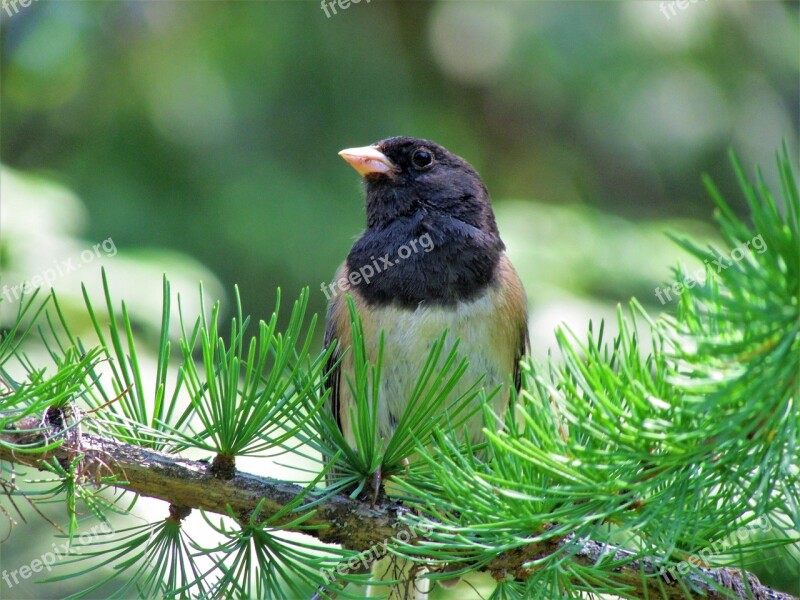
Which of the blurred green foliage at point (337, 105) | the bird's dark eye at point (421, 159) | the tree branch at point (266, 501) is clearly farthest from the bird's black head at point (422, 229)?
the blurred green foliage at point (337, 105)

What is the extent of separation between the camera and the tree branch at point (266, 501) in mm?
1143

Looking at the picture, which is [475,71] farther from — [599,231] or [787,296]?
[787,296]

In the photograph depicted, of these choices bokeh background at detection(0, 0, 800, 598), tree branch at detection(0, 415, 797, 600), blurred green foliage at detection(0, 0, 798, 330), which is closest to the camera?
tree branch at detection(0, 415, 797, 600)

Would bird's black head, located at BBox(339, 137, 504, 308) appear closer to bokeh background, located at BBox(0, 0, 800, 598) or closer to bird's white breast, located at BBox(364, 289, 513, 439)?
bird's white breast, located at BBox(364, 289, 513, 439)

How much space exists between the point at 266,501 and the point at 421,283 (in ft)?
3.10

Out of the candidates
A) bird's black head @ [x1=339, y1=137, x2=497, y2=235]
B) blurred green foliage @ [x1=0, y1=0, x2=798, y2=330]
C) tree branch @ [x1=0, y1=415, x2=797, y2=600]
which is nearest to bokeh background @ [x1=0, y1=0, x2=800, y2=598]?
blurred green foliage @ [x1=0, y1=0, x2=798, y2=330]

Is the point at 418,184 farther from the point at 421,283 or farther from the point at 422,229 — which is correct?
the point at 421,283

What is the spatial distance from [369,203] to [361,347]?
51.5 inches

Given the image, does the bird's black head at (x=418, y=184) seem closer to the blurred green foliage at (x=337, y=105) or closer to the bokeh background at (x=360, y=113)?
the bokeh background at (x=360, y=113)

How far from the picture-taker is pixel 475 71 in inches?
201

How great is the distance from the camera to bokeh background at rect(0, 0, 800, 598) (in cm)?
399

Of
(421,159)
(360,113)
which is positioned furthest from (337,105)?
(421,159)

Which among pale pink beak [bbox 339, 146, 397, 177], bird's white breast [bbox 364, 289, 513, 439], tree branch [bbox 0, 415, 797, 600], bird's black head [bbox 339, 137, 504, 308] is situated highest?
pale pink beak [bbox 339, 146, 397, 177]

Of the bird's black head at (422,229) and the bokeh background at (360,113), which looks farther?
the bokeh background at (360,113)
